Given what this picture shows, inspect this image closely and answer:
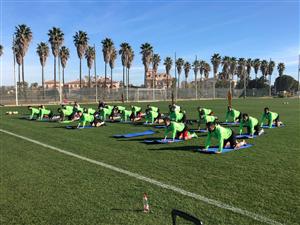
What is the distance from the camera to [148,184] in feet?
24.3

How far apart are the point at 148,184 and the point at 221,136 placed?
13.5 feet

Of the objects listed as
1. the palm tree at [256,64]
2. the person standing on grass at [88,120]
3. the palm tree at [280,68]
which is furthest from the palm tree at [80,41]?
the palm tree at [280,68]

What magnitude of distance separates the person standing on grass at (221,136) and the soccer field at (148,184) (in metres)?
0.46

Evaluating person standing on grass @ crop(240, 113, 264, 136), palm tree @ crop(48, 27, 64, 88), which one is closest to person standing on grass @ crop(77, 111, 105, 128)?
person standing on grass @ crop(240, 113, 264, 136)

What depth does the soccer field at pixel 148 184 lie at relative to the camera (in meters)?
5.58

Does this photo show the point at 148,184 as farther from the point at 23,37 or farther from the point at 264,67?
the point at 264,67

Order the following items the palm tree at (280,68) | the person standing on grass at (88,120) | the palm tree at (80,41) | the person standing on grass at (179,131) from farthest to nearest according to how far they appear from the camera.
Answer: the palm tree at (280,68) → the palm tree at (80,41) → the person standing on grass at (88,120) → the person standing on grass at (179,131)

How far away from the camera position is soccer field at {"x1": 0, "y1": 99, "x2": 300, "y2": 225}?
18.3ft

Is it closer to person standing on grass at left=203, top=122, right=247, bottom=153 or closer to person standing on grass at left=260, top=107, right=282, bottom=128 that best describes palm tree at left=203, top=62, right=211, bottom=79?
person standing on grass at left=260, top=107, right=282, bottom=128

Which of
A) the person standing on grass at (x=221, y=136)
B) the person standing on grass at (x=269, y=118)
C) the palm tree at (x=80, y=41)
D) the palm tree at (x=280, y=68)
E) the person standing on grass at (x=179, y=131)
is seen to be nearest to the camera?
the person standing on grass at (x=221, y=136)

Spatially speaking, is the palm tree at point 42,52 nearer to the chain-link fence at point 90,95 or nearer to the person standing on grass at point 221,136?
the chain-link fence at point 90,95

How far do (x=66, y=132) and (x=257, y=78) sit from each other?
367 feet

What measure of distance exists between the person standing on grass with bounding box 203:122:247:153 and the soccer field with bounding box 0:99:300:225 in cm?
46

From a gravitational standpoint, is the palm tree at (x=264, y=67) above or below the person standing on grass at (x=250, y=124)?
above
